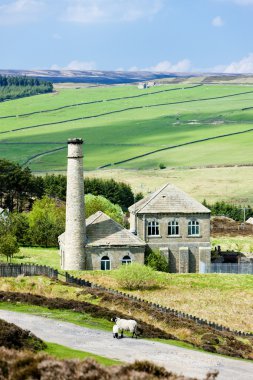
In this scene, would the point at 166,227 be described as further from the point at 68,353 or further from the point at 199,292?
the point at 68,353

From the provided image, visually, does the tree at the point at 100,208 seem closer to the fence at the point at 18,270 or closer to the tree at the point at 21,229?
the tree at the point at 21,229

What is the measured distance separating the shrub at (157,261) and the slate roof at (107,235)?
160cm

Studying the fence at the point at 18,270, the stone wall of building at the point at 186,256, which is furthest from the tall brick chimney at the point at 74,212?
the fence at the point at 18,270

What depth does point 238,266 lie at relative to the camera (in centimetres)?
7556

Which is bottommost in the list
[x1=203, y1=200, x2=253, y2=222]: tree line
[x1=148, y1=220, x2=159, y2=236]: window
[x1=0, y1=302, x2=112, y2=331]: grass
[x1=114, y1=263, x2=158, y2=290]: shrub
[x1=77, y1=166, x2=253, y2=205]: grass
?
[x1=0, y1=302, x2=112, y2=331]: grass

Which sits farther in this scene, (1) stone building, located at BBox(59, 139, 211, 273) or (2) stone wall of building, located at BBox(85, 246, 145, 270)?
(2) stone wall of building, located at BBox(85, 246, 145, 270)

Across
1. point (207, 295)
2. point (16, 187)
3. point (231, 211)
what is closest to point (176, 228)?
point (207, 295)

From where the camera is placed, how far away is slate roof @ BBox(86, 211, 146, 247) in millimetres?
74125

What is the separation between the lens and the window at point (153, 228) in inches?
3068

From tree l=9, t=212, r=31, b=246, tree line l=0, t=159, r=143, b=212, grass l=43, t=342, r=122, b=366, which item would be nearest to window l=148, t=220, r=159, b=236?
tree l=9, t=212, r=31, b=246

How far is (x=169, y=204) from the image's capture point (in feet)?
258

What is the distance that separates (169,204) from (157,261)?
17.7ft

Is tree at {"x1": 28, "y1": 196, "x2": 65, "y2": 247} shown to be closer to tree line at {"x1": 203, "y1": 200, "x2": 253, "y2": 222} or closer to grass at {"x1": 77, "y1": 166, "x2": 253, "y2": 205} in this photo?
tree line at {"x1": 203, "y1": 200, "x2": 253, "y2": 222}

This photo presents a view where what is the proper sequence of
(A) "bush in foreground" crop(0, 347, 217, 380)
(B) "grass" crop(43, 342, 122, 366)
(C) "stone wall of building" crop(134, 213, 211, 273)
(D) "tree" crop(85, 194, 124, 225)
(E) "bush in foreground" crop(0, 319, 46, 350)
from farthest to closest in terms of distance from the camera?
(D) "tree" crop(85, 194, 124, 225) → (C) "stone wall of building" crop(134, 213, 211, 273) → (E) "bush in foreground" crop(0, 319, 46, 350) → (B) "grass" crop(43, 342, 122, 366) → (A) "bush in foreground" crop(0, 347, 217, 380)
